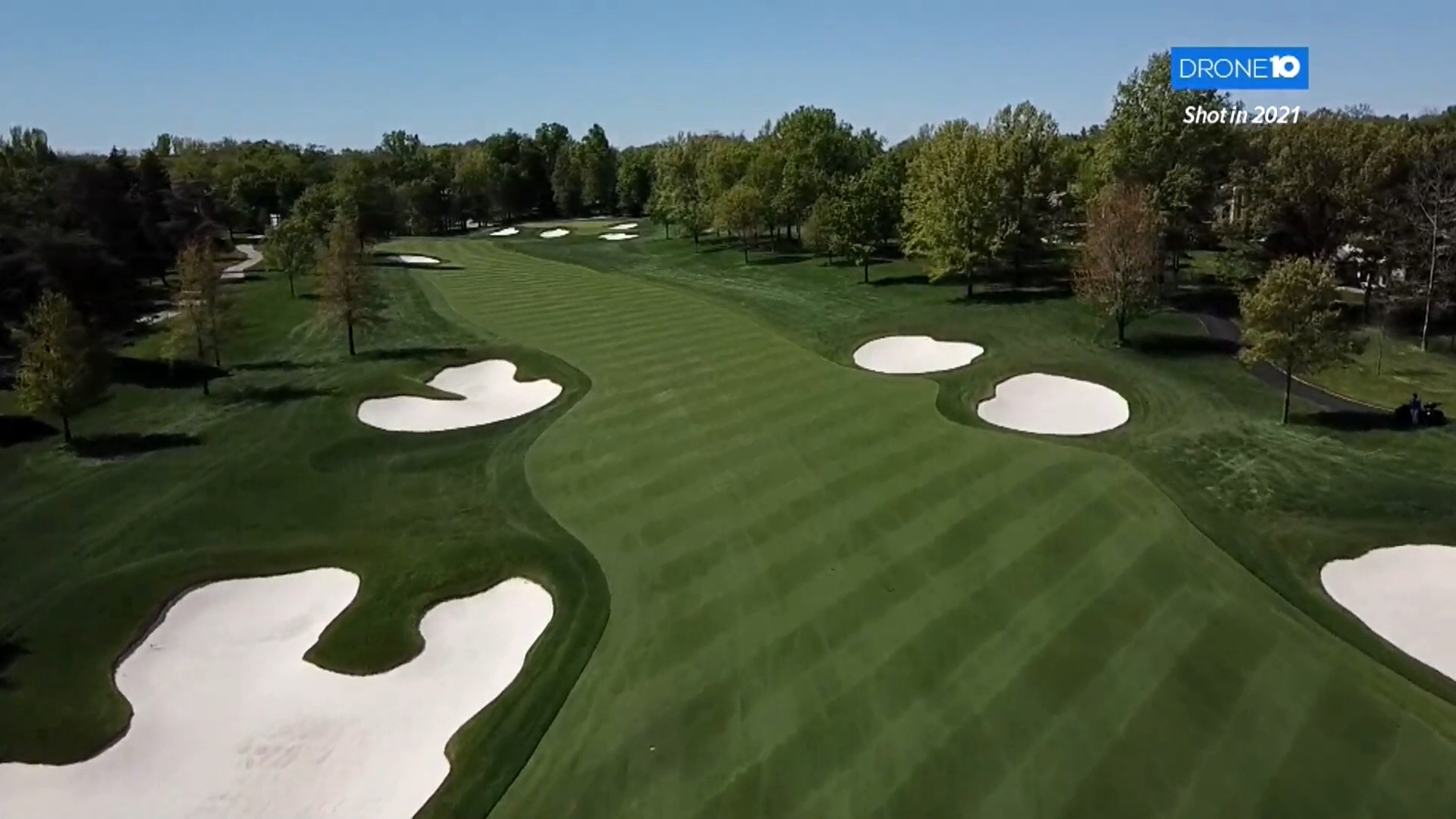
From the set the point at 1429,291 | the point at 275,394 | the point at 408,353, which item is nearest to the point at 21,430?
the point at 275,394

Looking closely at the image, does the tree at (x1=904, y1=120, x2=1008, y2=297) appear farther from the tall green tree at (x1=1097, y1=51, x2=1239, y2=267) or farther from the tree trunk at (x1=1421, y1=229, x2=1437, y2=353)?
the tree trunk at (x1=1421, y1=229, x2=1437, y2=353)

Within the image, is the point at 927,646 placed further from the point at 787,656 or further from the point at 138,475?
the point at 138,475

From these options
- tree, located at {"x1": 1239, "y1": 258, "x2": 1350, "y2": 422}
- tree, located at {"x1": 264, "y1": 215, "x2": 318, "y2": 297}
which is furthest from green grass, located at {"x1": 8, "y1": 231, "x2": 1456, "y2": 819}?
tree, located at {"x1": 264, "y1": 215, "x2": 318, "y2": 297}

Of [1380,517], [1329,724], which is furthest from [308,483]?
[1380,517]

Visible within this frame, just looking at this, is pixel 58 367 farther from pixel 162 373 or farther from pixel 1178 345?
pixel 1178 345

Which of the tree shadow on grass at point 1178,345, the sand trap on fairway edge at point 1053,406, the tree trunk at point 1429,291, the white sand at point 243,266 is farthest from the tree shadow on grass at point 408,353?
the tree trunk at point 1429,291

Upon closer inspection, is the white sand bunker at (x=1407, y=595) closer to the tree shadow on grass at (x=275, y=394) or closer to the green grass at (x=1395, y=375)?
the green grass at (x=1395, y=375)

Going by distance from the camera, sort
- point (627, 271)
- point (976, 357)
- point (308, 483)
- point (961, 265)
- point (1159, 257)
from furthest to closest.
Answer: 1. point (627, 271)
2. point (961, 265)
3. point (1159, 257)
4. point (976, 357)
5. point (308, 483)
